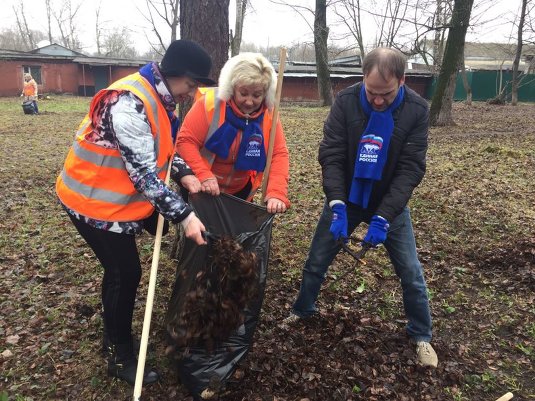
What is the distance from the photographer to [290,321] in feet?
10.6

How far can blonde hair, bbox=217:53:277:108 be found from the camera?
2527 millimetres

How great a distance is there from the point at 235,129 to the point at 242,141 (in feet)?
0.32

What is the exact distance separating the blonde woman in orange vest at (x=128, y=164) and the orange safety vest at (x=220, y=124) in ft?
0.90

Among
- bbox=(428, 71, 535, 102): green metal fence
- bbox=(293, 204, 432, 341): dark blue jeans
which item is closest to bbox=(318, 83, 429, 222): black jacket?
bbox=(293, 204, 432, 341): dark blue jeans

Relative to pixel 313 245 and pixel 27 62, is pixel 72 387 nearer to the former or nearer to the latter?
pixel 313 245

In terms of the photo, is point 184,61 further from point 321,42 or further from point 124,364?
point 321,42

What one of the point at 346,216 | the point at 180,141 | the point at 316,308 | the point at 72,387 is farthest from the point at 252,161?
the point at 72,387

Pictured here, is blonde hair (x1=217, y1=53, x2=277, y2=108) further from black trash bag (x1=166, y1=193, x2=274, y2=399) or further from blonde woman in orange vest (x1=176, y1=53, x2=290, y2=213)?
black trash bag (x1=166, y1=193, x2=274, y2=399)

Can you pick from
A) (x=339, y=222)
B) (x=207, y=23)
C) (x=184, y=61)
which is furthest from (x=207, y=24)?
(x=339, y=222)

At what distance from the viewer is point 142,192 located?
2180 millimetres

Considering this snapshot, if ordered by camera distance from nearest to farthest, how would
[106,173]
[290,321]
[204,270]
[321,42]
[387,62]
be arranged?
[106,173]
[387,62]
[204,270]
[290,321]
[321,42]

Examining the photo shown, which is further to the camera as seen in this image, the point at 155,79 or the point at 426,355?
the point at 426,355

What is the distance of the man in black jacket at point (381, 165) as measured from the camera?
8.32 feet

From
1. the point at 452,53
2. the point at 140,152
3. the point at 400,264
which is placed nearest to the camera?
the point at 140,152
